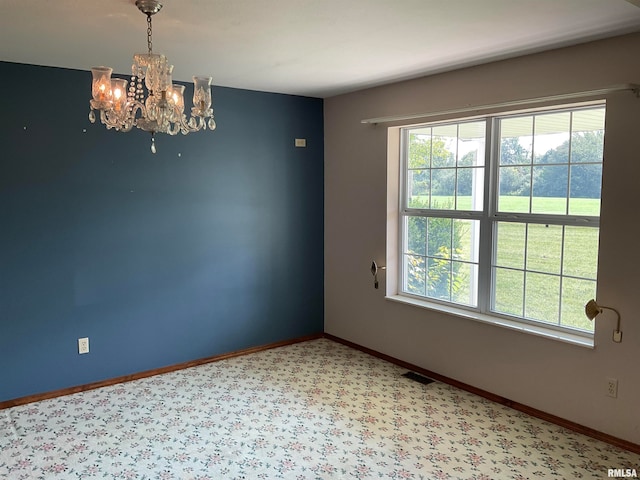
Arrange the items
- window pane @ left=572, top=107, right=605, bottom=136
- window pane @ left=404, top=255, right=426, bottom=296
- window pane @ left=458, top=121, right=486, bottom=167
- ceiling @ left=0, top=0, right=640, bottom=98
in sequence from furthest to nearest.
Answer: window pane @ left=404, top=255, right=426, bottom=296, window pane @ left=458, top=121, right=486, bottom=167, window pane @ left=572, top=107, right=605, bottom=136, ceiling @ left=0, top=0, right=640, bottom=98

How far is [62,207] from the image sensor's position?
3578mm

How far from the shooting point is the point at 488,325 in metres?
3.55

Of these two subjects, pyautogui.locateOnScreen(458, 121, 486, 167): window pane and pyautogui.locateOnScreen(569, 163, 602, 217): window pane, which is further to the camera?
pyautogui.locateOnScreen(458, 121, 486, 167): window pane

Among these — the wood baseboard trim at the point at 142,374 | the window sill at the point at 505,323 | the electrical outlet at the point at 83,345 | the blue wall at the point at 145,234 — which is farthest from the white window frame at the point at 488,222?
the electrical outlet at the point at 83,345

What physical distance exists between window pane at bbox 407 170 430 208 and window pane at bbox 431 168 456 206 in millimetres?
64

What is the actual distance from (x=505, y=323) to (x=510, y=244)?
54 centimetres

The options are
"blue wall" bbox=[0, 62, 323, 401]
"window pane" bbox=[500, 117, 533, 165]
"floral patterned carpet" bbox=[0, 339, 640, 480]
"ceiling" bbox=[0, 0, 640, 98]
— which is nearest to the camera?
"ceiling" bbox=[0, 0, 640, 98]

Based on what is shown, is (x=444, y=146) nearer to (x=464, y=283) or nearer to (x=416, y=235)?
(x=416, y=235)

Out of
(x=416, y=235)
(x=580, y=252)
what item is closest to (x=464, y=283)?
(x=416, y=235)

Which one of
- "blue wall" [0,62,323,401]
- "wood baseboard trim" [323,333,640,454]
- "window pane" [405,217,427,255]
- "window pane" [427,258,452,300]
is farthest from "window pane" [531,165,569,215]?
"blue wall" [0,62,323,401]

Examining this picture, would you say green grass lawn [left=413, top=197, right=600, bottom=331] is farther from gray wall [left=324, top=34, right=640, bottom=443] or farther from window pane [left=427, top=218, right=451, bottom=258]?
window pane [left=427, top=218, right=451, bottom=258]

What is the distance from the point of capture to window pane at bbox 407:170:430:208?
13.4 feet

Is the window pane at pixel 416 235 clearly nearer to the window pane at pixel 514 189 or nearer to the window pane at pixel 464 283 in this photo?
the window pane at pixel 464 283

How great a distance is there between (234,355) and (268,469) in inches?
71.7
